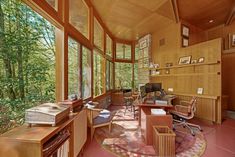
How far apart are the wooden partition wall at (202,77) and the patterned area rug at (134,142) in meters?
1.46

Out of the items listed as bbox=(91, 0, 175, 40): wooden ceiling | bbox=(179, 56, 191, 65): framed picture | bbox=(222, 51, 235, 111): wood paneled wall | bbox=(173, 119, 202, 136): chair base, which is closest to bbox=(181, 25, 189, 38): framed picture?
bbox=(91, 0, 175, 40): wooden ceiling

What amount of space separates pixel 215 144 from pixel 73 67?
3.53 m

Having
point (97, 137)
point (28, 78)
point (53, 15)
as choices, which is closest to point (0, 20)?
point (28, 78)

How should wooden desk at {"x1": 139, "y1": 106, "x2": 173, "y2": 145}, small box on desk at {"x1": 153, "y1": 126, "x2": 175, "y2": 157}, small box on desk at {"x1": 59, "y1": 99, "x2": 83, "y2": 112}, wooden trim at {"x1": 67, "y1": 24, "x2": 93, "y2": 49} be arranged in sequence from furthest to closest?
wooden trim at {"x1": 67, "y1": 24, "x2": 93, "y2": 49}
wooden desk at {"x1": 139, "y1": 106, "x2": 173, "y2": 145}
small box on desk at {"x1": 153, "y1": 126, "x2": 175, "y2": 157}
small box on desk at {"x1": 59, "y1": 99, "x2": 83, "y2": 112}

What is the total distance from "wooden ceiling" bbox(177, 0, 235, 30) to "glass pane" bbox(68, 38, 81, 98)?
3510mm

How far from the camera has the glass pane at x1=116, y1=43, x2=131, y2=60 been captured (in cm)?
934

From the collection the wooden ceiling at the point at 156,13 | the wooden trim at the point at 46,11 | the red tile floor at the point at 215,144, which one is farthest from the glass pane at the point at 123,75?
the wooden trim at the point at 46,11

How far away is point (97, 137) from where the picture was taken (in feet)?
12.2

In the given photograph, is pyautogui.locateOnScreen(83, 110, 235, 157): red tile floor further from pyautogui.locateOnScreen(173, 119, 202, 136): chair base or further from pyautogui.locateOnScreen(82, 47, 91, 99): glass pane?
pyautogui.locateOnScreen(82, 47, 91, 99): glass pane

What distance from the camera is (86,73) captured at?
15.9 feet

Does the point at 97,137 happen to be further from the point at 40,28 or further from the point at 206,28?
the point at 206,28

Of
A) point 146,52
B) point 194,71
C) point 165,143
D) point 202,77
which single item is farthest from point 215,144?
point 146,52

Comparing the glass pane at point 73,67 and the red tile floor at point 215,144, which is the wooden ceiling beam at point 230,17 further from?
the glass pane at point 73,67

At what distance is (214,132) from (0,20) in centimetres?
491
